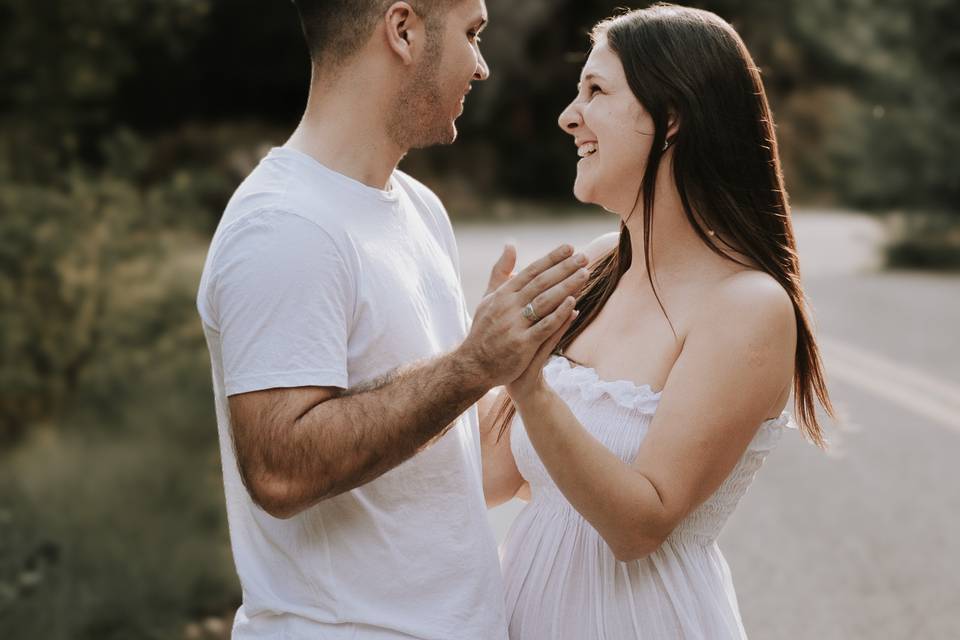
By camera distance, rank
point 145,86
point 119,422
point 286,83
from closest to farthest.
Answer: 1. point 119,422
2. point 145,86
3. point 286,83

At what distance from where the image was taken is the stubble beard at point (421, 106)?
261cm

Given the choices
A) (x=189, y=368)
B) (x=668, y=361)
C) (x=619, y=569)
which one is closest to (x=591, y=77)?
(x=668, y=361)

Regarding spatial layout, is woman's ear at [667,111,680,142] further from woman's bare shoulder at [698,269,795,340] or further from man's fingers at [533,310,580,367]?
man's fingers at [533,310,580,367]

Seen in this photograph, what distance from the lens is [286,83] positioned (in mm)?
29234

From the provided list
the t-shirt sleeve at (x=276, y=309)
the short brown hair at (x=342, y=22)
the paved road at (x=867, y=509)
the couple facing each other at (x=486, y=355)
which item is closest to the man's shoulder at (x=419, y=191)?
the couple facing each other at (x=486, y=355)

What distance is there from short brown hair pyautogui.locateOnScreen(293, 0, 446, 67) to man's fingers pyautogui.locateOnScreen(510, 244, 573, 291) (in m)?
0.66

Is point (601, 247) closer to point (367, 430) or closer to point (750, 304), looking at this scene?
point (750, 304)

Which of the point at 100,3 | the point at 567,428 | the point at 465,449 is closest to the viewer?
the point at 567,428

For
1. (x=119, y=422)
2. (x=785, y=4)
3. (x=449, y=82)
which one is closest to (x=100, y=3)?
(x=119, y=422)

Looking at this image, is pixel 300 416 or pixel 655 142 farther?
pixel 655 142

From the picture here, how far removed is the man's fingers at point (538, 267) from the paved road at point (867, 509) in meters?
1.51

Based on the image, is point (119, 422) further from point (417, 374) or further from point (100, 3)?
point (417, 374)

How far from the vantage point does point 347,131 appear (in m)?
2.56

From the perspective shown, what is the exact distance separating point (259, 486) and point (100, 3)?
342 inches
